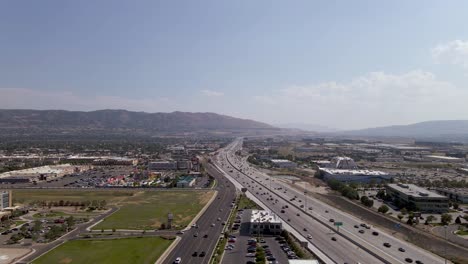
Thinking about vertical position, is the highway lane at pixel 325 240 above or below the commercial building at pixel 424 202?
below

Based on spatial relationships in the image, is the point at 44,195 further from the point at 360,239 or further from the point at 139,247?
the point at 360,239

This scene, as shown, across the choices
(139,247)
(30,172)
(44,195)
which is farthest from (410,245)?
(30,172)

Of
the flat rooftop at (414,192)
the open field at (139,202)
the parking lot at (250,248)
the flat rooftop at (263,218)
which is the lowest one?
the open field at (139,202)

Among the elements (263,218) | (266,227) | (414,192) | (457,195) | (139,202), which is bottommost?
(139,202)

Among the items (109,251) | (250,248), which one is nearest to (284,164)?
(250,248)

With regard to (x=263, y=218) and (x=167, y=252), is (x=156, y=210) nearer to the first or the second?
(x=263, y=218)

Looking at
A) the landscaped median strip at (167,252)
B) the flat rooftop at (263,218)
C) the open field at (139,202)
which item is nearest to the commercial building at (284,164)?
the open field at (139,202)

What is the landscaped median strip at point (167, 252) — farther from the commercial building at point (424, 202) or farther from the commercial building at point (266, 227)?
the commercial building at point (424, 202)

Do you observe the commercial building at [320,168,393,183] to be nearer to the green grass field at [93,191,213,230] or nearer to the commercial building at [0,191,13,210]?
the green grass field at [93,191,213,230]
